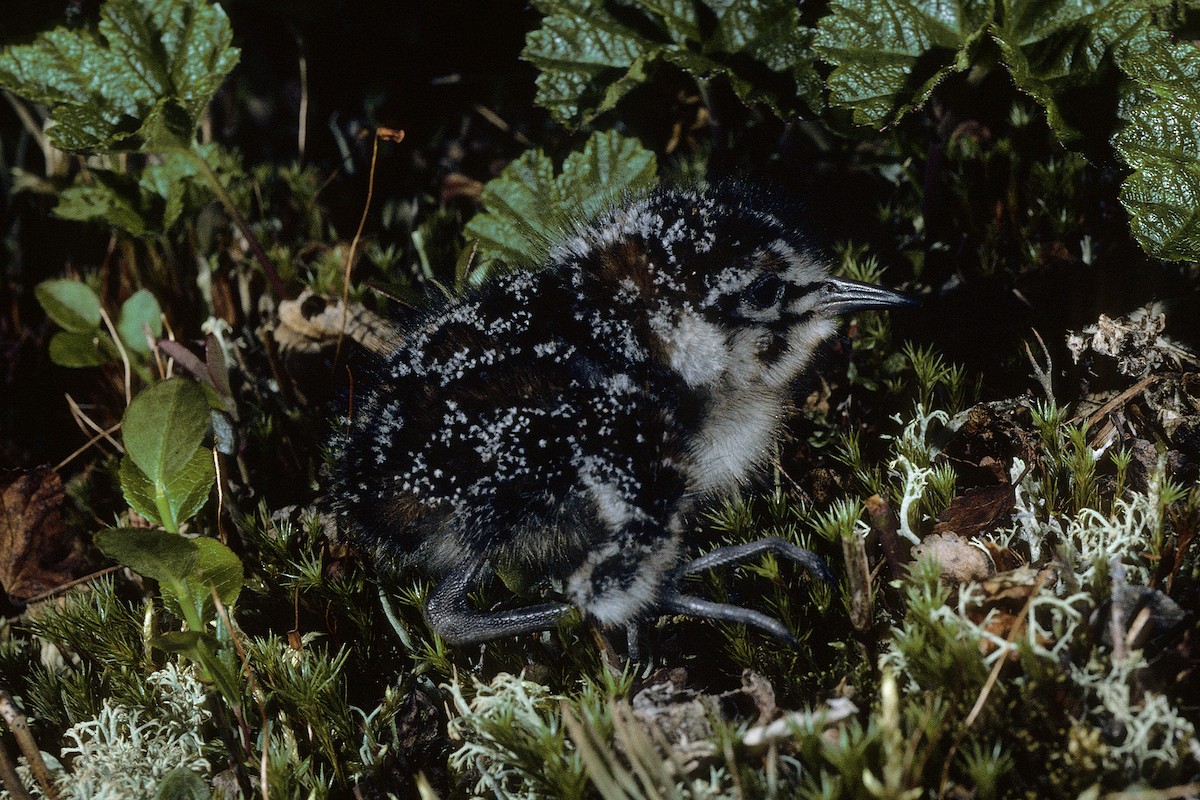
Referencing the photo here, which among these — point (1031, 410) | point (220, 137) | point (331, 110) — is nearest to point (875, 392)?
point (1031, 410)

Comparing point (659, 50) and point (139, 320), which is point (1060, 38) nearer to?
point (659, 50)

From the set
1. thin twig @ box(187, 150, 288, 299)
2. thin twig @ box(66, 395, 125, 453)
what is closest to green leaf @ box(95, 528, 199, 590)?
thin twig @ box(66, 395, 125, 453)

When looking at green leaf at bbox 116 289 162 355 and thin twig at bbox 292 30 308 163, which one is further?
thin twig at bbox 292 30 308 163

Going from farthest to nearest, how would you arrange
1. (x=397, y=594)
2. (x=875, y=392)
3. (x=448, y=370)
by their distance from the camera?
(x=875, y=392)
(x=397, y=594)
(x=448, y=370)

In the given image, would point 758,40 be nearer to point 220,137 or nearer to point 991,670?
point 991,670

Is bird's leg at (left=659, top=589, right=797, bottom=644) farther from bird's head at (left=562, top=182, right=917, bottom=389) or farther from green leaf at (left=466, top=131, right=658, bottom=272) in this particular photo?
green leaf at (left=466, top=131, right=658, bottom=272)

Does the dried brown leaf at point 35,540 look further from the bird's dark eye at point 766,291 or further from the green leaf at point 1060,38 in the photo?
the green leaf at point 1060,38
